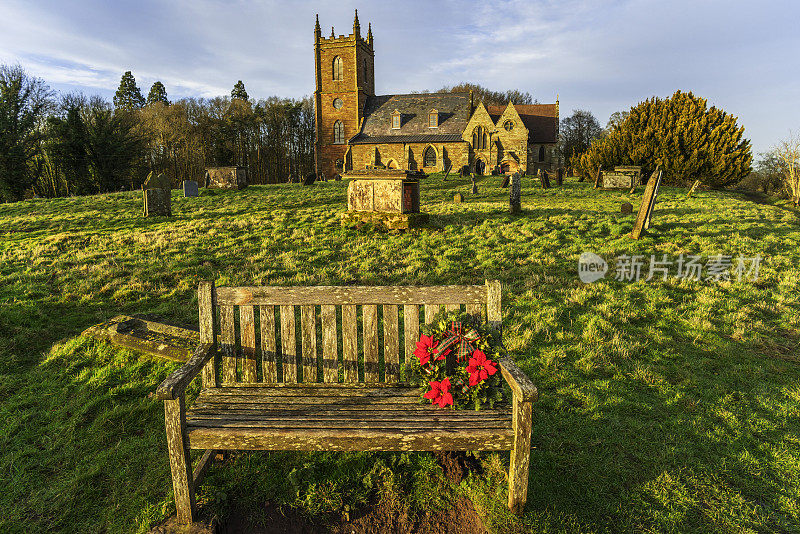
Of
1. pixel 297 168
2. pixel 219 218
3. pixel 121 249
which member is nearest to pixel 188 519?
pixel 121 249

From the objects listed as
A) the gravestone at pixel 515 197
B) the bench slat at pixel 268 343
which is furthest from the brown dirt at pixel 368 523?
the gravestone at pixel 515 197

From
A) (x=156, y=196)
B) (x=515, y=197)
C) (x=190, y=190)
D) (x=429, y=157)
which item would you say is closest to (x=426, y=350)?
(x=515, y=197)

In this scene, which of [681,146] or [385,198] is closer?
[385,198]

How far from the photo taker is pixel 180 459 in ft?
8.67

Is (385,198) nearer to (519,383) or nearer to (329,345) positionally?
(329,345)

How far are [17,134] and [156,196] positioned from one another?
20.4m

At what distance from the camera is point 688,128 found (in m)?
23.3

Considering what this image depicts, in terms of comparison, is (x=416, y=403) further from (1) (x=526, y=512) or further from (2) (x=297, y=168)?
(2) (x=297, y=168)

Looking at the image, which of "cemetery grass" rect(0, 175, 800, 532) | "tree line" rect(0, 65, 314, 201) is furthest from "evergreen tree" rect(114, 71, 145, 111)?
"cemetery grass" rect(0, 175, 800, 532)

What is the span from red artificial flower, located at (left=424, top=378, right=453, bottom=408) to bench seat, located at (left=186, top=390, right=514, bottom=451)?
69mm

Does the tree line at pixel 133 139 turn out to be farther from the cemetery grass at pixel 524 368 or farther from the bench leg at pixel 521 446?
the bench leg at pixel 521 446

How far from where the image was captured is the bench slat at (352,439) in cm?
263

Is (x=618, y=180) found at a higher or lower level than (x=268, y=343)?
higher

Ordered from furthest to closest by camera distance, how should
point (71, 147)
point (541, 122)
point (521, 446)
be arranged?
point (541, 122)
point (71, 147)
point (521, 446)
